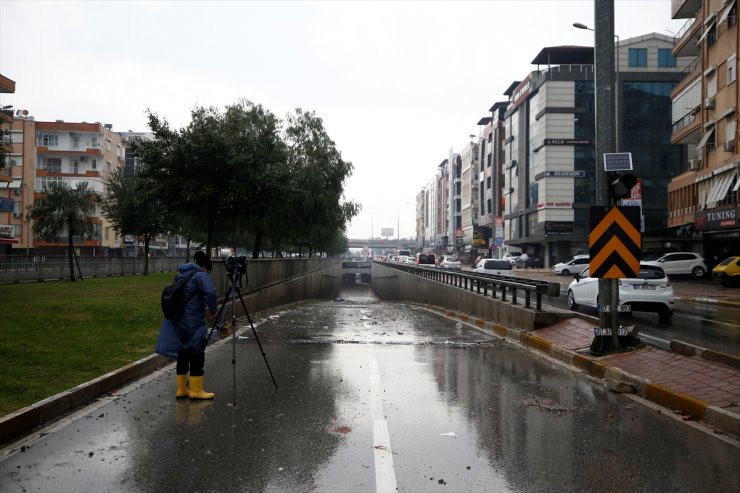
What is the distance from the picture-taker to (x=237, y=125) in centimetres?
2341

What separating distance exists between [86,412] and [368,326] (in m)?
10.5

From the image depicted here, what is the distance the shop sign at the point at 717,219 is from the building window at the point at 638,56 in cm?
3570

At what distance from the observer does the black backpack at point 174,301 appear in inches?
279

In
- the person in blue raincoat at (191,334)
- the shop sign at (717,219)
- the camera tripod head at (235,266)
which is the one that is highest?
the shop sign at (717,219)

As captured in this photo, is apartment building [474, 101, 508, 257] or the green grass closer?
the green grass

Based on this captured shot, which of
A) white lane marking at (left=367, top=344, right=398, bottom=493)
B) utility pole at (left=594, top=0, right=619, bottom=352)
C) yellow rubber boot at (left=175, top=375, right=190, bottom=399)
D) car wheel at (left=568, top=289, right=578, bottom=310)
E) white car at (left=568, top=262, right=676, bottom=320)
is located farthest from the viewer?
car wheel at (left=568, top=289, right=578, bottom=310)

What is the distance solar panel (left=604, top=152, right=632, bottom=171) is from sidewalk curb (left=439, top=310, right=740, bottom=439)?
2.77 m

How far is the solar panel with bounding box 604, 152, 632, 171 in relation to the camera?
966cm

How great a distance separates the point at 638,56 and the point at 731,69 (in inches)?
1365

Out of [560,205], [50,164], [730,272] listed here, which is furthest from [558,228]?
[50,164]

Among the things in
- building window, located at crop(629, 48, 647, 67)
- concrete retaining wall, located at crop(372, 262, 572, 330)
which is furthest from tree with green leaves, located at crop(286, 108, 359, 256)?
building window, located at crop(629, 48, 647, 67)

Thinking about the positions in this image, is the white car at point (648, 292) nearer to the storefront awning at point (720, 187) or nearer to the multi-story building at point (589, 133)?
the storefront awning at point (720, 187)

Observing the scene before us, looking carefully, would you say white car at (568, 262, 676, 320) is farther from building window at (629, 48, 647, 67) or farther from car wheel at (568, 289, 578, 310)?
building window at (629, 48, 647, 67)

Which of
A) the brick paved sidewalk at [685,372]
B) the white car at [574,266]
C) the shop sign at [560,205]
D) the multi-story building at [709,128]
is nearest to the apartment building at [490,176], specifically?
the shop sign at [560,205]
